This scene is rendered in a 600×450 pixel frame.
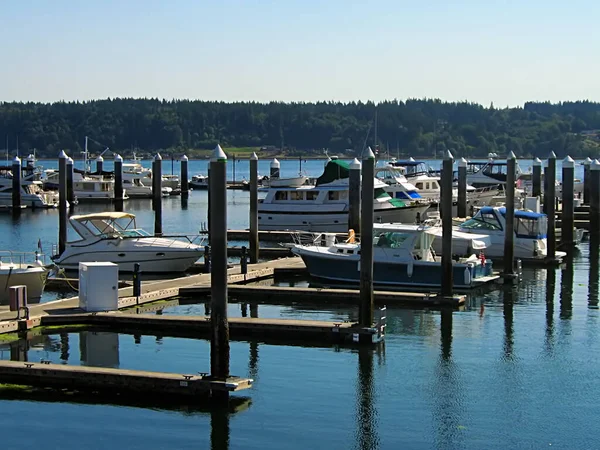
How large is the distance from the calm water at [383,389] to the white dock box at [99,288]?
139 centimetres

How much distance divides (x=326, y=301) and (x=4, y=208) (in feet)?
163

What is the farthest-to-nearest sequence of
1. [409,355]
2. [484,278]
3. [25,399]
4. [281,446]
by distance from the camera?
1. [484,278]
2. [409,355]
3. [25,399]
4. [281,446]

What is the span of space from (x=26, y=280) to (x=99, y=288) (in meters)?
2.60

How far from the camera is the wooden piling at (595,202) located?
48469mm

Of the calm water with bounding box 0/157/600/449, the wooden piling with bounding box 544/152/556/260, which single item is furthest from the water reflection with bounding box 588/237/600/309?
the wooden piling with bounding box 544/152/556/260

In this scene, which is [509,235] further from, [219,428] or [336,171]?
[336,171]

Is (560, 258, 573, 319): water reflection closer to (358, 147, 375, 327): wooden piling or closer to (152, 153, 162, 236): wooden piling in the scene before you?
Result: (358, 147, 375, 327): wooden piling

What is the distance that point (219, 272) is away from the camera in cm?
2027

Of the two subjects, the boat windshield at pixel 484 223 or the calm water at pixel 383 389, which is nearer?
the calm water at pixel 383 389

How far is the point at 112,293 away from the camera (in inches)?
1100

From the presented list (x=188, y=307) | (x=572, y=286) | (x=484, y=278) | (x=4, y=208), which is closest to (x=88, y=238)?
(x=188, y=307)

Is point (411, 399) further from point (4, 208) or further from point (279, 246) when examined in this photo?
point (4, 208)

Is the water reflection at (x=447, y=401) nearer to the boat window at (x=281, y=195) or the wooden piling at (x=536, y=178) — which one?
the boat window at (x=281, y=195)

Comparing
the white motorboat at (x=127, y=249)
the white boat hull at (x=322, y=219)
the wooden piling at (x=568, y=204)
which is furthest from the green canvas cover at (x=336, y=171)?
the white motorboat at (x=127, y=249)
